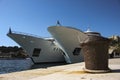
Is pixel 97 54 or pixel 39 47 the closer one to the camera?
pixel 97 54

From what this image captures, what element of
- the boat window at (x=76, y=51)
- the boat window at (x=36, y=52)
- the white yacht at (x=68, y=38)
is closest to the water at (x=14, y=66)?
the boat window at (x=36, y=52)

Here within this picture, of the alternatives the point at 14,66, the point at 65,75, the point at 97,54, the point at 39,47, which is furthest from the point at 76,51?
the point at 65,75

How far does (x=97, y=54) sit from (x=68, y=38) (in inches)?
1124

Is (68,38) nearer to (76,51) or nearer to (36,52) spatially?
(76,51)

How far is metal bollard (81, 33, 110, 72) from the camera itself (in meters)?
10.0

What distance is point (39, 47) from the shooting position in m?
40.8

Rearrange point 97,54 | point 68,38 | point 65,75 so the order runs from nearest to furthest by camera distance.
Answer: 1. point 65,75
2. point 97,54
3. point 68,38

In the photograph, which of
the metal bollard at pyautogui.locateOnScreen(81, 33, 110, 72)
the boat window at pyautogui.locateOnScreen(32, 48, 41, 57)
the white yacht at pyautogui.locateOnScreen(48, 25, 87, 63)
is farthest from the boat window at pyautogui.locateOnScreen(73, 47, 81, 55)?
the metal bollard at pyautogui.locateOnScreen(81, 33, 110, 72)

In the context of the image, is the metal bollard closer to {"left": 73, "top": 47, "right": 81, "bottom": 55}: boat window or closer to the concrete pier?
the concrete pier

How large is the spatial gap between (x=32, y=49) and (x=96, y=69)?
3038 centimetres

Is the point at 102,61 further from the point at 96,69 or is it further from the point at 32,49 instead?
the point at 32,49

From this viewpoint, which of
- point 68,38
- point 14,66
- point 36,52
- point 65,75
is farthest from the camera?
point 14,66

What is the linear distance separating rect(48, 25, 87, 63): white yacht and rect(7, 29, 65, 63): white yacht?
341 centimetres

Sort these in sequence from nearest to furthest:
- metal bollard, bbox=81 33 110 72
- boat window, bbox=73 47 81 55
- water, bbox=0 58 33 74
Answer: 1. metal bollard, bbox=81 33 110 72
2. water, bbox=0 58 33 74
3. boat window, bbox=73 47 81 55
